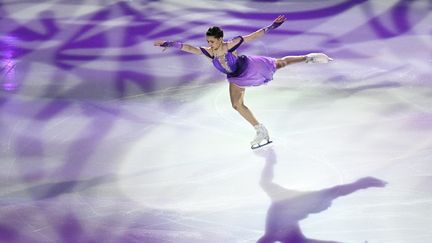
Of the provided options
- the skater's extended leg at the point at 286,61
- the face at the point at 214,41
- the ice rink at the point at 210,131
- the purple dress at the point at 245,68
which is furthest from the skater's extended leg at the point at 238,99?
the face at the point at 214,41

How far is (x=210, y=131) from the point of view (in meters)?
5.69

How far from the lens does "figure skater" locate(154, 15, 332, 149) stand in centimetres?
497

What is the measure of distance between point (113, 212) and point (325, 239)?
1.50 meters

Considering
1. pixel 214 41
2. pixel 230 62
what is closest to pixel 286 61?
pixel 230 62

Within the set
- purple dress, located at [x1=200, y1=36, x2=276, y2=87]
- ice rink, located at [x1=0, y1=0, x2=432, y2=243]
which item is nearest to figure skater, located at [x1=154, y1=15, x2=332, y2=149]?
purple dress, located at [x1=200, y1=36, x2=276, y2=87]

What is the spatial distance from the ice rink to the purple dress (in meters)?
0.58

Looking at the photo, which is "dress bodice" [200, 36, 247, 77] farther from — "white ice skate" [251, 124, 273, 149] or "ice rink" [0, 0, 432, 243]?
"ice rink" [0, 0, 432, 243]

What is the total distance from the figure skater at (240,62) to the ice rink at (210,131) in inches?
11.7

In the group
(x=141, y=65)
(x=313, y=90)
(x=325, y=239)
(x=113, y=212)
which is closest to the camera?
(x=325, y=239)

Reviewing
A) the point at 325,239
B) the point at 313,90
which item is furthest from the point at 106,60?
the point at 325,239

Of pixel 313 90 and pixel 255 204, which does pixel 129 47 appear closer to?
pixel 313 90

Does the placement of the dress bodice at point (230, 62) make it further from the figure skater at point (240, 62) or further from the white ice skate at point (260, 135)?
the white ice skate at point (260, 135)

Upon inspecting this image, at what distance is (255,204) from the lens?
4.55 meters

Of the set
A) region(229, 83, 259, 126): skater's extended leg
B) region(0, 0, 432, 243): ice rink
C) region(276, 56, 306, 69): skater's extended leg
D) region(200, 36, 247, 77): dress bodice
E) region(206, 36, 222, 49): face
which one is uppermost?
region(206, 36, 222, 49): face
